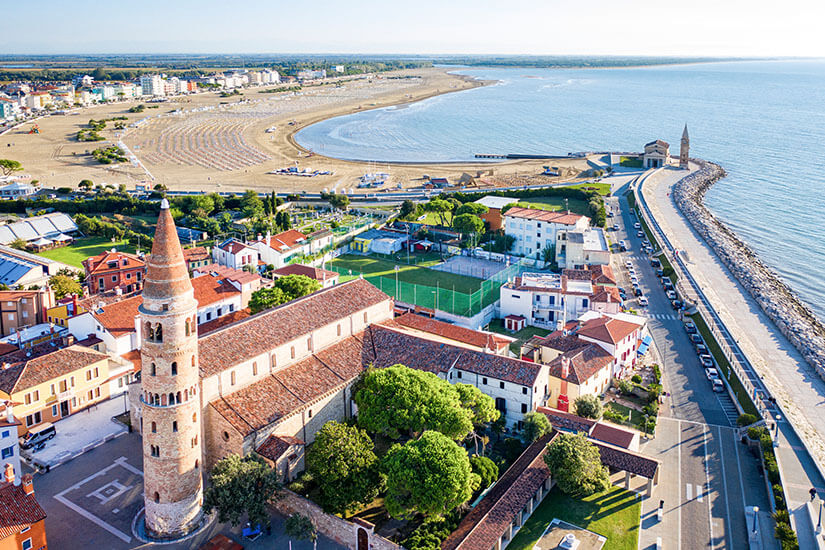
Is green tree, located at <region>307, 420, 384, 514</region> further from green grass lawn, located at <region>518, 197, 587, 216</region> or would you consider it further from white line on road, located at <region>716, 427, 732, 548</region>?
green grass lawn, located at <region>518, 197, 587, 216</region>

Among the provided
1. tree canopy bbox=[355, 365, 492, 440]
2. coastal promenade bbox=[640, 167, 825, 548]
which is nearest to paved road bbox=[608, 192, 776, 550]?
coastal promenade bbox=[640, 167, 825, 548]

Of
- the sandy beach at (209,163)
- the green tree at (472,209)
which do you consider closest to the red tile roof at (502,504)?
the green tree at (472,209)

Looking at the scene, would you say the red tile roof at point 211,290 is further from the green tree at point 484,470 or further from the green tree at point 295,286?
the green tree at point 484,470

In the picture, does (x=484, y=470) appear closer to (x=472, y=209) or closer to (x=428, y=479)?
(x=428, y=479)

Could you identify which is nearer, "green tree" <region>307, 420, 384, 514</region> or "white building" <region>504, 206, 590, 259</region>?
"green tree" <region>307, 420, 384, 514</region>

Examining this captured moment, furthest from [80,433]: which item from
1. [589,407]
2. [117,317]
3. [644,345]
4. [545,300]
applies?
[644,345]

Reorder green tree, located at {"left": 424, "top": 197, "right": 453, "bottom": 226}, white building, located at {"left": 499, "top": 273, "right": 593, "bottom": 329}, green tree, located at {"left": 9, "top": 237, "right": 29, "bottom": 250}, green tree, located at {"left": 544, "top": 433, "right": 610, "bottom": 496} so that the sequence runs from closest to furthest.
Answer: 1. green tree, located at {"left": 544, "top": 433, "right": 610, "bottom": 496}
2. white building, located at {"left": 499, "top": 273, "right": 593, "bottom": 329}
3. green tree, located at {"left": 9, "top": 237, "right": 29, "bottom": 250}
4. green tree, located at {"left": 424, "top": 197, "right": 453, "bottom": 226}
